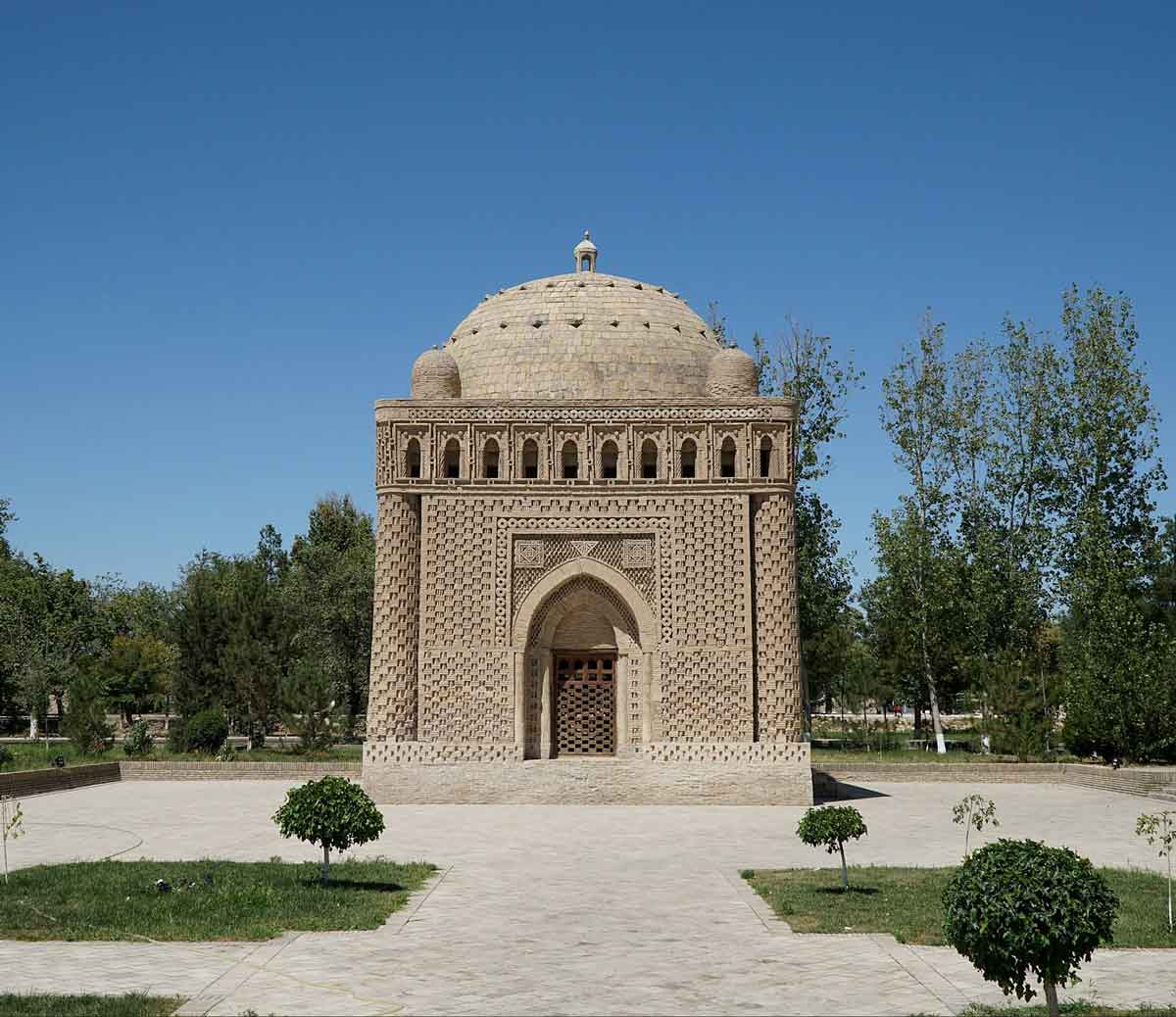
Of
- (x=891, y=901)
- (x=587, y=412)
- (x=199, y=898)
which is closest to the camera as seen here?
(x=199, y=898)

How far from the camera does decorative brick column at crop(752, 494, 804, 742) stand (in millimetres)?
22594

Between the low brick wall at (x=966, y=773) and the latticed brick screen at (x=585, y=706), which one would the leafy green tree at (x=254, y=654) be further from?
the low brick wall at (x=966, y=773)

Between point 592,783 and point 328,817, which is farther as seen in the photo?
point 592,783

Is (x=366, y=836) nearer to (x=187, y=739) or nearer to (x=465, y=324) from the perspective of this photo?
(x=465, y=324)

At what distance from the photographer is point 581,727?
78.1 ft

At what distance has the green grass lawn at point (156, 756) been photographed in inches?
1069

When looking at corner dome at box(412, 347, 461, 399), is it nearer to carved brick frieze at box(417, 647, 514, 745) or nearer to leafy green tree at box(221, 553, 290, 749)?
carved brick frieze at box(417, 647, 514, 745)

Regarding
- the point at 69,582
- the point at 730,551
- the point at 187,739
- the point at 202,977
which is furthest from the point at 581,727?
the point at 69,582

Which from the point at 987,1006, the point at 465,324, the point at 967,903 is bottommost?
the point at 987,1006

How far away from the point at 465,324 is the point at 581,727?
9.02 metres

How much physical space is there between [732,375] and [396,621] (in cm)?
813

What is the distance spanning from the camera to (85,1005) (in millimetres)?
7590

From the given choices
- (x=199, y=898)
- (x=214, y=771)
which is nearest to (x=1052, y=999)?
(x=199, y=898)

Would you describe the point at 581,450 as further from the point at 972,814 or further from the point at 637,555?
the point at 972,814
